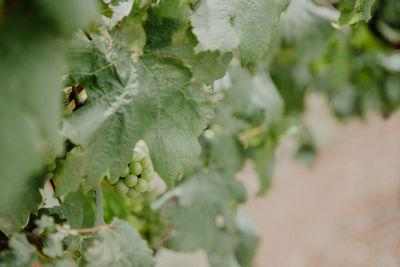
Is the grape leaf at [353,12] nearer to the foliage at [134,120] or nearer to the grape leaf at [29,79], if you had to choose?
the foliage at [134,120]

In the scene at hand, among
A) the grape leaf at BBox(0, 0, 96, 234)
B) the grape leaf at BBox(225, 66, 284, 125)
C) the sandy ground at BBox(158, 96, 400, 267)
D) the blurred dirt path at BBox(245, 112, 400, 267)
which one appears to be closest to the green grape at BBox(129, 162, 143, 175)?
the grape leaf at BBox(0, 0, 96, 234)

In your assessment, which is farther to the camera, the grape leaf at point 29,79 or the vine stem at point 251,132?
the vine stem at point 251,132

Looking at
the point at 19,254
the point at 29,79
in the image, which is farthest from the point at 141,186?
the point at 29,79

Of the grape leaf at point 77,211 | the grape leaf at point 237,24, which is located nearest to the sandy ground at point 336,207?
the grape leaf at point 77,211

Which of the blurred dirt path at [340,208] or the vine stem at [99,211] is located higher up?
the vine stem at [99,211]

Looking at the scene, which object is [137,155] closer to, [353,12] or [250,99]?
[353,12]

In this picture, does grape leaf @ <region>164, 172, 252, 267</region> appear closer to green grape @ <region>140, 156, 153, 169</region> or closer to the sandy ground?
green grape @ <region>140, 156, 153, 169</region>
